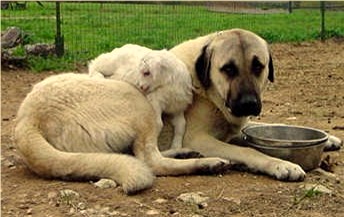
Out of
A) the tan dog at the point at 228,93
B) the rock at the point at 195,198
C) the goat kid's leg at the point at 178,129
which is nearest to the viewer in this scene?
the rock at the point at 195,198

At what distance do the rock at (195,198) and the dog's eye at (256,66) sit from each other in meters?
1.07

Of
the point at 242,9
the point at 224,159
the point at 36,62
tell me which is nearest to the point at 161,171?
the point at 224,159

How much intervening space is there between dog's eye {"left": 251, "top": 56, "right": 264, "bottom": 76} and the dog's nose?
9.8 inches

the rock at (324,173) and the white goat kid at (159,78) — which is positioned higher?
the white goat kid at (159,78)

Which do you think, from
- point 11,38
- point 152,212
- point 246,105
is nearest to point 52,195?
point 152,212

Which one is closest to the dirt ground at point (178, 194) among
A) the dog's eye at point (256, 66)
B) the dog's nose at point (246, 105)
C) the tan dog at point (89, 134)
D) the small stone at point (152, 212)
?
the small stone at point (152, 212)

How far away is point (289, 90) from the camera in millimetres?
8188

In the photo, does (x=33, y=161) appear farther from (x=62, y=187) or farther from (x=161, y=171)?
(x=161, y=171)

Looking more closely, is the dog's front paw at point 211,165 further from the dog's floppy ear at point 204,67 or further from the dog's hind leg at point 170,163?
the dog's floppy ear at point 204,67

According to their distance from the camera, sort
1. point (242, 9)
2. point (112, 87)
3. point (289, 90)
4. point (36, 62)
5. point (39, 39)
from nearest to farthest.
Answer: point (112, 87)
point (289, 90)
point (36, 62)
point (39, 39)
point (242, 9)

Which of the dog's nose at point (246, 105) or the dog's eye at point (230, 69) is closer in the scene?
the dog's nose at point (246, 105)

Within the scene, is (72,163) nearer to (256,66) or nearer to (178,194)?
(178,194)

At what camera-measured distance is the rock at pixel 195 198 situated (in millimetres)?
3727

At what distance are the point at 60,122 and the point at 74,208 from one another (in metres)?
0.77
